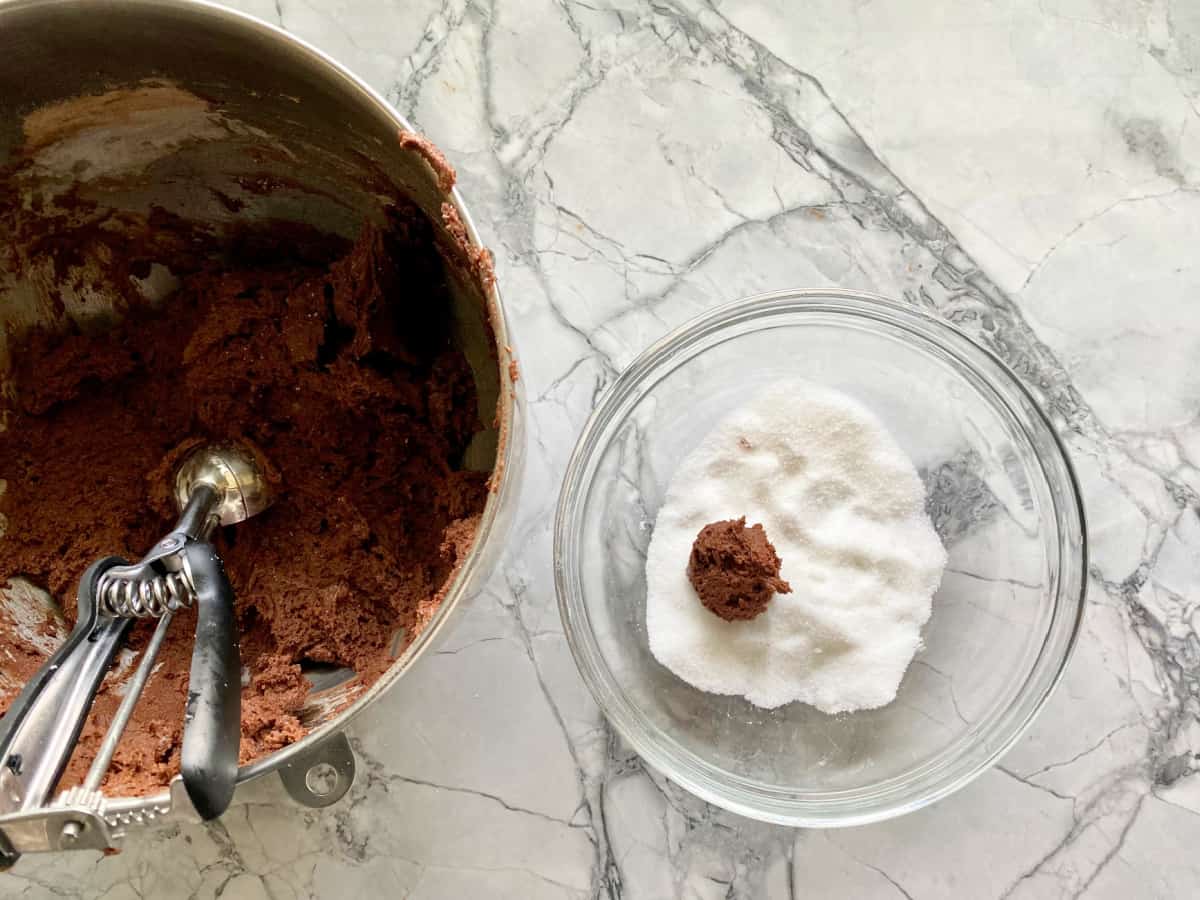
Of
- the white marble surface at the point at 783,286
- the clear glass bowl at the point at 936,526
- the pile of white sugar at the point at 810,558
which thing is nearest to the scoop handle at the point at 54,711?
the white marble surface at the point at 783,286

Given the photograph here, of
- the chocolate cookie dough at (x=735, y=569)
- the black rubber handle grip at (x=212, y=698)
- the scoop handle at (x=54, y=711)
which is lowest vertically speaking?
the scoop handle at (x=54, y=711)

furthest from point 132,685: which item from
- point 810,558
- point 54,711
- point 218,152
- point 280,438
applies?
point 810,558

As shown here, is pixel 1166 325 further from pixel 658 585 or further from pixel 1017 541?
pixel 658 585

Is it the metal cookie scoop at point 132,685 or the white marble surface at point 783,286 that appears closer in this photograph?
the metal cookie scoop at point 132,685

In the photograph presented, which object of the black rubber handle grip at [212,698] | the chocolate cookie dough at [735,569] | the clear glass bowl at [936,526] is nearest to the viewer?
the black rubber handle grip at [212,698]

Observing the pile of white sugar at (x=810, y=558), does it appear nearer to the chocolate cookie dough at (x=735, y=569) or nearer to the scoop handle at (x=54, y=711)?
the chocolate cookie dough at (x=735, y=569)

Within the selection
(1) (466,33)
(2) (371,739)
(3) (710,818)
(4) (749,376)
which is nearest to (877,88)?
(4) (749,376)
